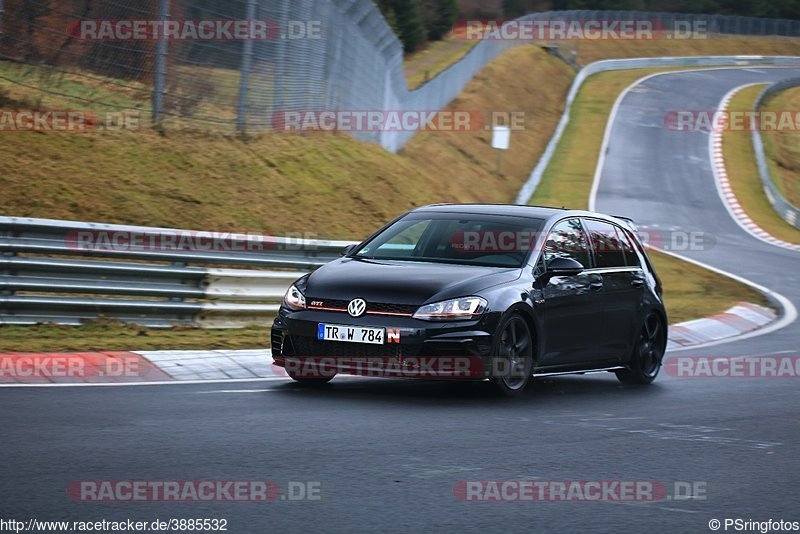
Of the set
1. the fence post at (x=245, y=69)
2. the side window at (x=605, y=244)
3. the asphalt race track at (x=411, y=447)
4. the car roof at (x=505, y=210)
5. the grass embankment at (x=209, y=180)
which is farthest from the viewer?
the fence post at (x=245, y=69)

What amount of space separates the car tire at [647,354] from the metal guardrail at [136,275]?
4026 mm

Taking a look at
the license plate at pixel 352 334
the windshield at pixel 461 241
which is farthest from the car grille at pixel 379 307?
the windshield at pixel 461 241

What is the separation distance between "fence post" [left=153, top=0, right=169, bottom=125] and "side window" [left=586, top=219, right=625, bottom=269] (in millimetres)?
7896

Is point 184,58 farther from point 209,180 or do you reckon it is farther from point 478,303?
point 478,303

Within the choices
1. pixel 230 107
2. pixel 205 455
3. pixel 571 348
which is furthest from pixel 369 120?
pixel 205 455

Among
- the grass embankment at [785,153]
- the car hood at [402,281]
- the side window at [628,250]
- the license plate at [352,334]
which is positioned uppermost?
the grass embankment at [785,153]

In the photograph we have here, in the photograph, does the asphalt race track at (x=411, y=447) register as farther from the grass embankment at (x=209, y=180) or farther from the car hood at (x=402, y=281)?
the grass embankment at (x=209, y=180)

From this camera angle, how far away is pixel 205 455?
6996mm

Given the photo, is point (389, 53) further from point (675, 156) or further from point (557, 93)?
point (557, 93)

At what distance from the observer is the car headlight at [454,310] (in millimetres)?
9484

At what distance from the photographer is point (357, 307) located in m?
9.56

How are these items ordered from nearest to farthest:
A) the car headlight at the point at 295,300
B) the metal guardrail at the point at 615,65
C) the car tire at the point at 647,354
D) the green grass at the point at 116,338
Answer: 1. the car headlight at the point at 295,300
2. the green grass at the point at 116,338
3. the car tire at the point at 647,354
4. the metal guardrail at the point at 615,65

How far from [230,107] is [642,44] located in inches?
2901

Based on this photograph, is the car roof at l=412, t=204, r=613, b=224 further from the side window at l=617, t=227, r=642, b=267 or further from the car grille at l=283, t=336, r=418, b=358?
the car grille at l=283, t=336, r=418, b=358
